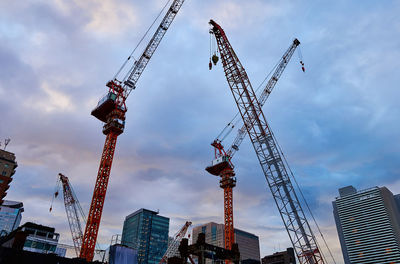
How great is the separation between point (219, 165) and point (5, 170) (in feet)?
266

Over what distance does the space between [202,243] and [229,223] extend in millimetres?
55369

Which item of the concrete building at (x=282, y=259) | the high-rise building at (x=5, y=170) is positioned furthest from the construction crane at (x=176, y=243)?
the high-rise building at (x=5, y=170)

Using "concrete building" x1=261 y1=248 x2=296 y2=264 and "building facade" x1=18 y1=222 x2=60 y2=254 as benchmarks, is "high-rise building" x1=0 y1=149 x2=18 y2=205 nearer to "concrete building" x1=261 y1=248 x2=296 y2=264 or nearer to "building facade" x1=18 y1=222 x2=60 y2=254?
"building facade" x1=18 y1=222 x2=60 y2=254

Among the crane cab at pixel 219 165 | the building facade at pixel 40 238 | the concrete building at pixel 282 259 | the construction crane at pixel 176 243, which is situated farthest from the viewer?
the construction crane at pixel 176 243

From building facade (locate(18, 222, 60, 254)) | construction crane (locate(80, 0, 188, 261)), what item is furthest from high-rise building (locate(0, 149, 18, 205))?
construction crane (locate(80, 0, 188, 261))

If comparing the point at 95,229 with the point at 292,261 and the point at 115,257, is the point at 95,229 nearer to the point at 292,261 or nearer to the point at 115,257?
the point at 115,257

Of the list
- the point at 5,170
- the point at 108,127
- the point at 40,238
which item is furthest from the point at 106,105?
the point at 40,238

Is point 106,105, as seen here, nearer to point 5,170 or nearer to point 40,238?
point 5,170

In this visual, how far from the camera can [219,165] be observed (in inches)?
4048

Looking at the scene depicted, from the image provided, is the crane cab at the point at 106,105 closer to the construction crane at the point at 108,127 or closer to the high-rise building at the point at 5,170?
the construction crane at the point at 108,127

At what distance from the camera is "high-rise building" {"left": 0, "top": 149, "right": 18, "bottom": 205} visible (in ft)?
340

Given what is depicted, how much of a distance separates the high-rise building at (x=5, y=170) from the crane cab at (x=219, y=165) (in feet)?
248

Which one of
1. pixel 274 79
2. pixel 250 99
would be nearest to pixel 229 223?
pixel 250 99

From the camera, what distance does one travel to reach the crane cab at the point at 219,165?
102m
